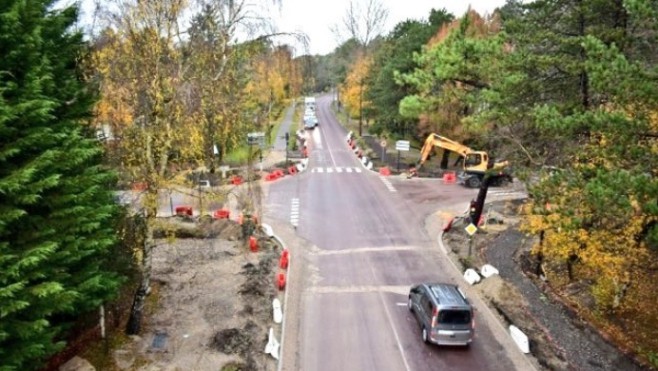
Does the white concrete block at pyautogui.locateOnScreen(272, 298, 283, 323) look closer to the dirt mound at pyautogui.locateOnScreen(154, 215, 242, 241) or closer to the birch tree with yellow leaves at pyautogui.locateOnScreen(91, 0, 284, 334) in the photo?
the birch tree with yellow leaves at pyautogui.locateOnScreen(91, 0, 284, 334)

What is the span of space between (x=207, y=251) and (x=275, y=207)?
29.5 feet

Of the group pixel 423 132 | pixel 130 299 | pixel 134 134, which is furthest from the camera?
pixel 423 132

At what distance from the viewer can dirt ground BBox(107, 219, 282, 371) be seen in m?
15.5

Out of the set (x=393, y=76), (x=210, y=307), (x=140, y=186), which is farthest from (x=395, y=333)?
(x=393, y=76)

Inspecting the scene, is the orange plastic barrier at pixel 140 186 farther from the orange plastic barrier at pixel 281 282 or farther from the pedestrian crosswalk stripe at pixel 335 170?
the pedestrian crosswalk stripe at pixel 335 170

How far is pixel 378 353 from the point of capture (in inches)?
659

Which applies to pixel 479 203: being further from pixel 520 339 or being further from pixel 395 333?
pixel 395 333

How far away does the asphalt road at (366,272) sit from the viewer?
16.6 metres

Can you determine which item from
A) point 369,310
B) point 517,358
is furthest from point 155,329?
point 517,358

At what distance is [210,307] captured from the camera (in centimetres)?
1906

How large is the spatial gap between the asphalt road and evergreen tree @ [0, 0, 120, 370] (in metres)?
7.25

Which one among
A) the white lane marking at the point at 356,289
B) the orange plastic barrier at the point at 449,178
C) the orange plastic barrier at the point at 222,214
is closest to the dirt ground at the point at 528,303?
the white lane marking at the point at 356,289

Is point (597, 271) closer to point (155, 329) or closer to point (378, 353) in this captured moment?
point (378, 353)

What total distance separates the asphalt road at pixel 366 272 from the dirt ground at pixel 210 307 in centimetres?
133
